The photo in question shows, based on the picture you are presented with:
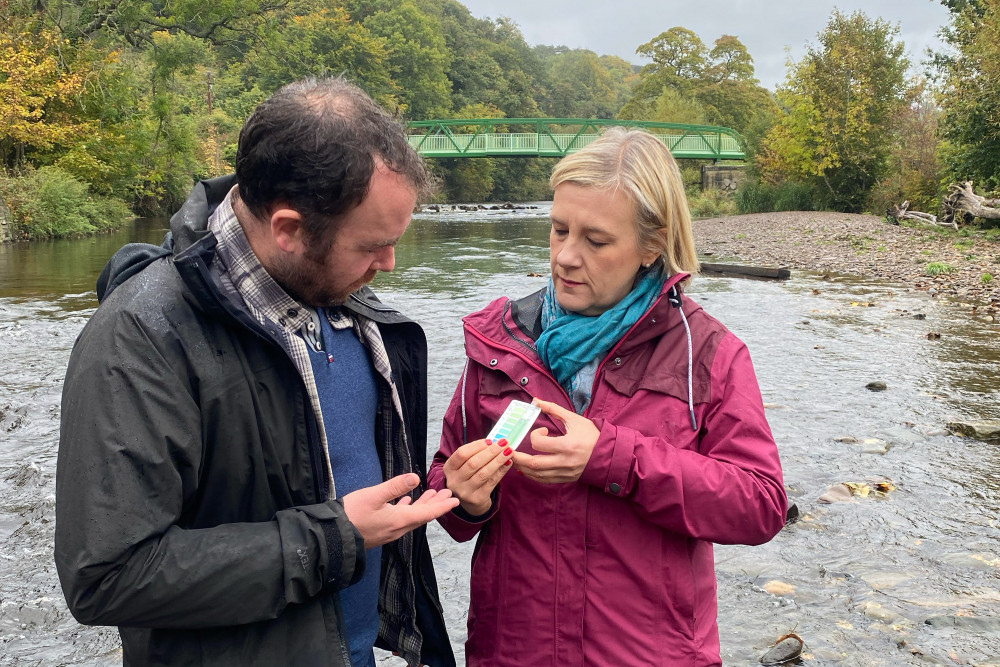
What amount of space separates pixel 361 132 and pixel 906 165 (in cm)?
3490

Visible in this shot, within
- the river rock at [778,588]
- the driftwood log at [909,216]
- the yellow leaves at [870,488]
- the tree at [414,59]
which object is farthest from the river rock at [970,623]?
the tree at [414,59]

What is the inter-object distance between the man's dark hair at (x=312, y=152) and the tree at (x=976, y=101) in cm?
2504

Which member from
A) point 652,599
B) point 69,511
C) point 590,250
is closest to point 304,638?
point 69,511

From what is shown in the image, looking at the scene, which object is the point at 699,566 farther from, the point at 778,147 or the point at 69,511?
the point at 778,147

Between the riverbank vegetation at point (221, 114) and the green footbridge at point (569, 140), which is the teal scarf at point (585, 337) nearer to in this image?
the riverbank vegetation at point (221, 114)

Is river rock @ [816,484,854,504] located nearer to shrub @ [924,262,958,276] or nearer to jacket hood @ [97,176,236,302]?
jacket hood @ [97,176,236,302]

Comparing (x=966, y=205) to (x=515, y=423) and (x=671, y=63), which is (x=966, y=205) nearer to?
(x=515, y=423)

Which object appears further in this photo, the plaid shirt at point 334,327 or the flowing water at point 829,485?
the flowing water at point 829,485

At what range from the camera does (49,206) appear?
987 inches

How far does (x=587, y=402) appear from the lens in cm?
230

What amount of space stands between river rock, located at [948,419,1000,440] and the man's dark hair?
6.35m

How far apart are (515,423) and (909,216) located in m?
29.8

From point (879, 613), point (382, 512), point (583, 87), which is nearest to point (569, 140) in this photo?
point (879, 613)

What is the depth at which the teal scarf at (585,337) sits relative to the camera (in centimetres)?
224
